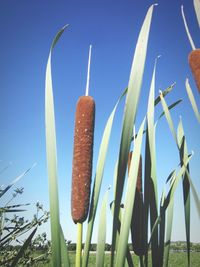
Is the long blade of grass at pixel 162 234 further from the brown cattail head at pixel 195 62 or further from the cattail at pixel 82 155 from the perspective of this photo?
the brown cattail head at pixel 195 62

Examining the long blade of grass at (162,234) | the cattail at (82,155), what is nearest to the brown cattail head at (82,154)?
the cattail at (82,155)

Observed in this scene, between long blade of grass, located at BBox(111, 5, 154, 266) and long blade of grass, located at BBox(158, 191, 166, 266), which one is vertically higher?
long blade of grass, located at BBox(111, 5, 154, 266)

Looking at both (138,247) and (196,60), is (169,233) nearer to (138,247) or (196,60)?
(138,247)

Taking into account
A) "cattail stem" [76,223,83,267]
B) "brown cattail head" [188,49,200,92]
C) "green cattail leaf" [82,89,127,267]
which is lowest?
"cattail stem" [76,223,83,267]

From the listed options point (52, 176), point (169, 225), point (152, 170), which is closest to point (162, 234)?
point (169, 225)

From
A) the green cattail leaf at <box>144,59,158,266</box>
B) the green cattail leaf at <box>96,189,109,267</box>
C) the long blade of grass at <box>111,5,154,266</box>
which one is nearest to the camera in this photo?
the long blade of grass at <box>111,5,154,266</box>

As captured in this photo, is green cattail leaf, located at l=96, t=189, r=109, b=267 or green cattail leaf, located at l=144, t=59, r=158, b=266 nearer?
green cattail leaf, located at l=96, t=189, r=109, b=267

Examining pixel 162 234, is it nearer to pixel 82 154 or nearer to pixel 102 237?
pixel 102 237

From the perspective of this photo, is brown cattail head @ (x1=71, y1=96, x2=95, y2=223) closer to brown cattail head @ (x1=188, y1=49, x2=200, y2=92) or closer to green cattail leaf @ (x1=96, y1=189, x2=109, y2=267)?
green cattail leaf @ (x1=96, y1=189, x2=109, y2=267)

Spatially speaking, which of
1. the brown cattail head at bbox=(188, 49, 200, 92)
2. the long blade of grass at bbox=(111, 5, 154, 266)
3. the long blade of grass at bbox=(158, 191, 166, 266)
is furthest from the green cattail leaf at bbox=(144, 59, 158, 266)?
the long blade of grass at bbox=(111, 5, 154, 266)
